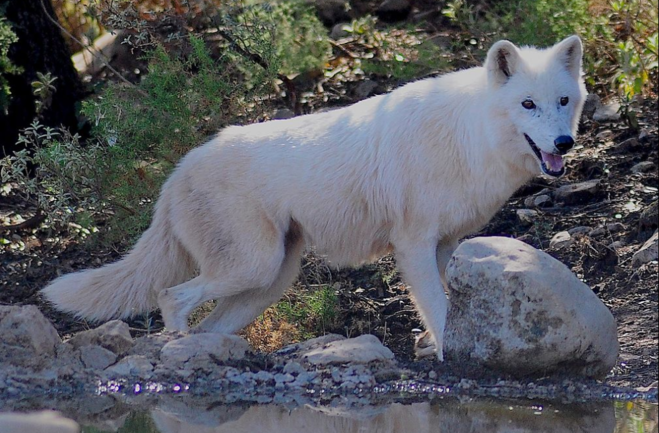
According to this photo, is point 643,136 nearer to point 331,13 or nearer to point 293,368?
point 331,13

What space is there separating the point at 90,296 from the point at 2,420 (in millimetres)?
1572

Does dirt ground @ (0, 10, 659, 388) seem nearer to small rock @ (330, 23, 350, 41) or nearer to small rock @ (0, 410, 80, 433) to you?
small rock @ (0, 410, 80, 433)

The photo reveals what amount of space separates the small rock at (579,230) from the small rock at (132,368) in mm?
3409

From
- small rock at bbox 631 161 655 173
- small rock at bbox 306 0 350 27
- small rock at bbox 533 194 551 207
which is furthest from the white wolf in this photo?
small rock at bbox 306 0 350 27

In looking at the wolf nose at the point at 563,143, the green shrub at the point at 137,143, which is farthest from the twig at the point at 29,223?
the wolf nose at the point at 563,143

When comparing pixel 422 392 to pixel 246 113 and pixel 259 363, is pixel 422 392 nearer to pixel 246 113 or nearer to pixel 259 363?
pixel 259 363

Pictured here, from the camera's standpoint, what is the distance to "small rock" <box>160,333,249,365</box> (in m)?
5.83

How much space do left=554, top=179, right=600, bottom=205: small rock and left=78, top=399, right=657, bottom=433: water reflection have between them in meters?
3.11

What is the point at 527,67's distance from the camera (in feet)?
19.3

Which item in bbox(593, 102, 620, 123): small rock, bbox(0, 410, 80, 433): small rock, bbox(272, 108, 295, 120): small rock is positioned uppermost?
bbox(272, 108, 295, 120): small rock

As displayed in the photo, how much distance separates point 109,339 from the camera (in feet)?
19.7

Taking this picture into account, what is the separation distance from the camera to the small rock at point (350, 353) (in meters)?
5.76

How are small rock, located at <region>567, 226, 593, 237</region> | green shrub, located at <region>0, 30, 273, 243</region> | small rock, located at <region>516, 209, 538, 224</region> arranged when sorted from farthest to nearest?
small rock, located at <region>516, 209, 538, 224</region> < small rock, located at <region>567, 226, 593, 237</region> < green shrub, located at <region>0, 30, 273, 243</region>

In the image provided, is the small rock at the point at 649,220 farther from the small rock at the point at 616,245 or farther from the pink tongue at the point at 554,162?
the pink tongue at the point at 554,162
